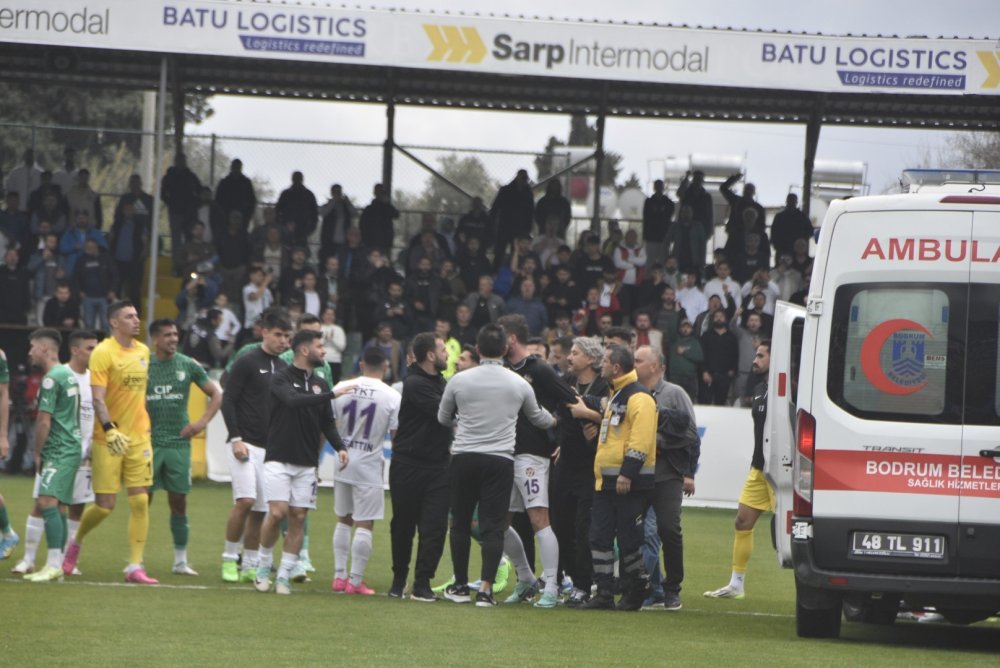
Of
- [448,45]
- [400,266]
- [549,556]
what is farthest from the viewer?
[400,266]

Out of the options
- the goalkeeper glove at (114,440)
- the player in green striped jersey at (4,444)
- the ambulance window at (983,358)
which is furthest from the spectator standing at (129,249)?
the ambulance window at (983,358)

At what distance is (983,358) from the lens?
373 inches

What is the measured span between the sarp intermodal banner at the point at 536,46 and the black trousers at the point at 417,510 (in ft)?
34.6

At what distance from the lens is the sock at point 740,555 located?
42.3ft

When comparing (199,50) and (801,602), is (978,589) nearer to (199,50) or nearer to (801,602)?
(801,602)

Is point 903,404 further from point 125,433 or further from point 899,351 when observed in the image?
point 125,433

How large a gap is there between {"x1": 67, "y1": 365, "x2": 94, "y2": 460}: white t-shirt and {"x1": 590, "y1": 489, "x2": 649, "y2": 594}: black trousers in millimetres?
4031

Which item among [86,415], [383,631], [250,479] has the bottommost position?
[383,631]

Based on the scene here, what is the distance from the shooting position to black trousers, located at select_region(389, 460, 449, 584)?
12.0m

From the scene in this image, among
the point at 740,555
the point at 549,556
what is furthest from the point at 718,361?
the point at 549,556

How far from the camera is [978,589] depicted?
9344mm

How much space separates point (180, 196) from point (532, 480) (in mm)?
13766

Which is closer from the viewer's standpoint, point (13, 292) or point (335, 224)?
point (13, 292)

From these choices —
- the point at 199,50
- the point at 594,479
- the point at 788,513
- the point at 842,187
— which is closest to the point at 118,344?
the point at 594,479
